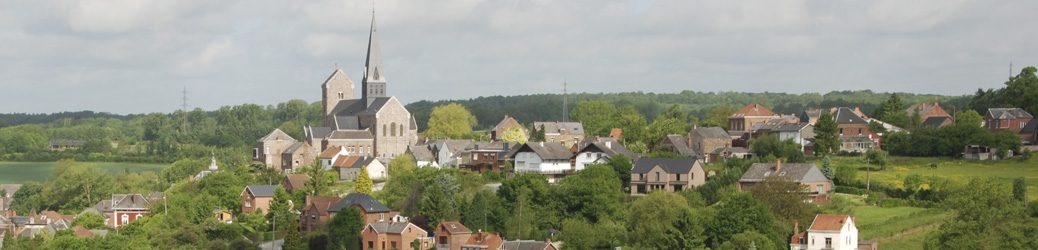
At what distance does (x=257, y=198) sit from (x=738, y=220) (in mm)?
26694

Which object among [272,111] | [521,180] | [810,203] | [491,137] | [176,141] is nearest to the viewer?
[810,203]

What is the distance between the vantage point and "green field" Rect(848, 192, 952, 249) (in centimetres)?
5101

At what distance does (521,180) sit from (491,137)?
3228 centimetres

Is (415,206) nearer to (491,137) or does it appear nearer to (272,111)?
(491,137)

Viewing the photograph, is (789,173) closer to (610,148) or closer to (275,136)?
(610,148)

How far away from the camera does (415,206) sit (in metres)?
61.2

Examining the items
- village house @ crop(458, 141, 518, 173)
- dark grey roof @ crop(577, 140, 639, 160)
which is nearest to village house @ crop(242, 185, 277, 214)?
village house @ crop(458, 141, 518, 173)

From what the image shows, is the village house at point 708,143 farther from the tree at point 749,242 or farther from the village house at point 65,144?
the village house at point 65,144

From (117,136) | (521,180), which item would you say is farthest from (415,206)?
(117,136)

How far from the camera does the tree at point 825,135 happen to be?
71062 millimetres

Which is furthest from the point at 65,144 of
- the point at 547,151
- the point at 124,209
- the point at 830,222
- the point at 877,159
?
the point at 830,222

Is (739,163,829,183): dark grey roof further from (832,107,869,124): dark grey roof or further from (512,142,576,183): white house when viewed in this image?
(832,107,869,124): dark grey roof

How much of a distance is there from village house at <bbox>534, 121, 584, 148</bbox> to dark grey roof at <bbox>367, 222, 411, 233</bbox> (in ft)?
99.2

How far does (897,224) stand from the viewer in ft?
173
